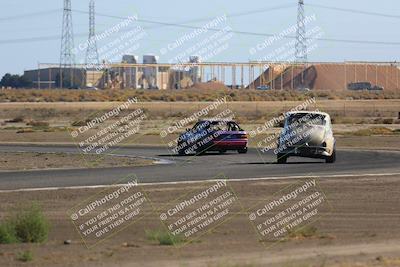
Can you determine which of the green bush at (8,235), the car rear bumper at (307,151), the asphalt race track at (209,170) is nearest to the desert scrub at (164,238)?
the green bush at (8,235)

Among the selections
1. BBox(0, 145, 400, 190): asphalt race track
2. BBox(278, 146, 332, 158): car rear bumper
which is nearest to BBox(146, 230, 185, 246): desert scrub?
BBox(0, 145, 400, 190): asphalt race track

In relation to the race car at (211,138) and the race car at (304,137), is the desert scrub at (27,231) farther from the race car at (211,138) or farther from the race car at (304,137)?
the race car at (211,138)

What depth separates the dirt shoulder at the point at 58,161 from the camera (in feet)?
112

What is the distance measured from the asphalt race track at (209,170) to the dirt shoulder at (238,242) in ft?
13.5

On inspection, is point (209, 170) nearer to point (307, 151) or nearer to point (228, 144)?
point (307, 151)

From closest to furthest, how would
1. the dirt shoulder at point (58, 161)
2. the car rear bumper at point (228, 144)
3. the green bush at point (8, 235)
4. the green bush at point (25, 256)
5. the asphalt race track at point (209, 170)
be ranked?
the green bush at point (25, 256) → the green bush at point (8, 235) → the asphalt race track at point (209, 170) → the dirt shoulder at point (58, 161) → the car rear bumper at point (228, 144)

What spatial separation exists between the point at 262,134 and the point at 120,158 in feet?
71.6

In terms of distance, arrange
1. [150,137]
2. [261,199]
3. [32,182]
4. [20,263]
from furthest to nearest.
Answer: [150,137] < [32,182] < [261,199] < [20,263]

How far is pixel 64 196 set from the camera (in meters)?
22.8

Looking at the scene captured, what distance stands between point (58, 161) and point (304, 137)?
9316mm

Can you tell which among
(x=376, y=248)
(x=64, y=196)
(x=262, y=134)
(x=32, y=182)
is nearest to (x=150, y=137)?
(x=262, y=134)

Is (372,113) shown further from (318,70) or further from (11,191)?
(318,70)

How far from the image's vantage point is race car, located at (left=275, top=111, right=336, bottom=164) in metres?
33.0

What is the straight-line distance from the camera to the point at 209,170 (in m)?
30.8
